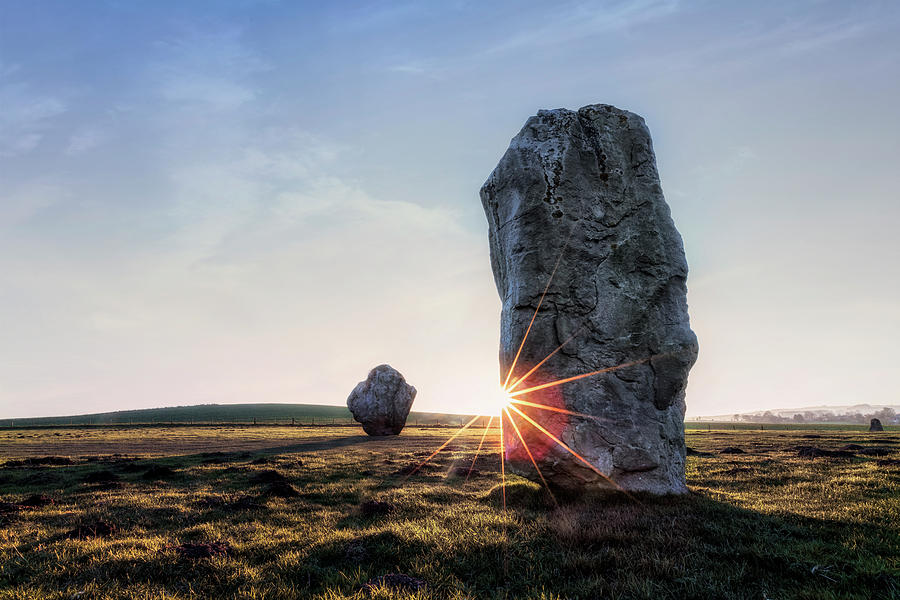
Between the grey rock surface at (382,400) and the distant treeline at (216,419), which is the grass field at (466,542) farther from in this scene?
the distant treeline at (216,419)

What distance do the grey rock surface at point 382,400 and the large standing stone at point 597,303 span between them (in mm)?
34182

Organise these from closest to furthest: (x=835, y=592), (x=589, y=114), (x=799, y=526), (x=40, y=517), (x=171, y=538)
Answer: (x=835, y=592)
(x=799, y=526)
(x=171, y=538)
(x=40, y=517)
(x=589, y=114)

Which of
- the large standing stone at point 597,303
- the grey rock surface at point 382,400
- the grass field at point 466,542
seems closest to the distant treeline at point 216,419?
the grey rock surface at point 382,400

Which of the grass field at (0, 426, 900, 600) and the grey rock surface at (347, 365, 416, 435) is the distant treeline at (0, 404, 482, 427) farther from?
the grass field at (0, 426, 900, 600)

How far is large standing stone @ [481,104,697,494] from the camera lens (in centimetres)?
1098

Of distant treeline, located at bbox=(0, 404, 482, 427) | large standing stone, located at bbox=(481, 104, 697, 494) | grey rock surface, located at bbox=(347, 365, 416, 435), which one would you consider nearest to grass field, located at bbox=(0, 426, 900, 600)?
large standing stone, located at bbox=(481, 104, 697, 494)

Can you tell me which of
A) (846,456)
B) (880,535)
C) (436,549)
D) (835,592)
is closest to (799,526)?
(880,535)

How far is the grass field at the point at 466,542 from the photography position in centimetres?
596

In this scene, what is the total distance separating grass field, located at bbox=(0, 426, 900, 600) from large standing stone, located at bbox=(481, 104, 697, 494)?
113 cm

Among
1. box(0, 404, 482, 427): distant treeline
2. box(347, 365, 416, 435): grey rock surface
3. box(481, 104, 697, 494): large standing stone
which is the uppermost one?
box(481, 104, 697, 494): large standing stone

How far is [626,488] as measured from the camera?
1055cm

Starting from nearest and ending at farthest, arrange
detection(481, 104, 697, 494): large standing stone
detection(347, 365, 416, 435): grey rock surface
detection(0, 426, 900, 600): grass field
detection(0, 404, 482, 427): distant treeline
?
detection(0, 426, 900, 600): grass field < detection(481, 104, 697, 494): large standing stone < detection(347, 365, 416, 435): grey rock surface < detection(0, 404, 482, 427): distant treeline

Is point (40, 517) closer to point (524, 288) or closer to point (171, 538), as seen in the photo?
point (171, 538)

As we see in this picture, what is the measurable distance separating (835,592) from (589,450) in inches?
216
